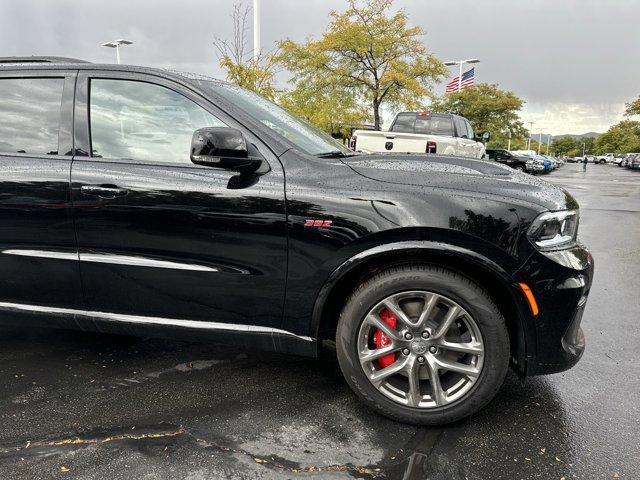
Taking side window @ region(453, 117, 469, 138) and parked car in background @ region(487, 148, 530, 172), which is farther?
parked car in background @ region(487, 148, 530, 172)

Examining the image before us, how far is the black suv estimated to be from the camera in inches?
95.6

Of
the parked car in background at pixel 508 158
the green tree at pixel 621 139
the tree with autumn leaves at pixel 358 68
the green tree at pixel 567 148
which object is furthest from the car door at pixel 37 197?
the green tree at pixel 567 148

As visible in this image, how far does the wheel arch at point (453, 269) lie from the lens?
2.40 meters

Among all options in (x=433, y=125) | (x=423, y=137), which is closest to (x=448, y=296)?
(x=423, y=137)

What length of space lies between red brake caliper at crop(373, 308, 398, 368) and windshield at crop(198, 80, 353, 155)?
0.96 metres

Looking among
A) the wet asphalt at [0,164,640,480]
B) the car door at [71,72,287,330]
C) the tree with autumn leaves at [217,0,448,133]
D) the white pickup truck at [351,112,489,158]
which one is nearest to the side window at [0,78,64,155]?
the car door at [71,72,287,330]

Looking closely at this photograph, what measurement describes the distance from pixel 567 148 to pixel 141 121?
172 m

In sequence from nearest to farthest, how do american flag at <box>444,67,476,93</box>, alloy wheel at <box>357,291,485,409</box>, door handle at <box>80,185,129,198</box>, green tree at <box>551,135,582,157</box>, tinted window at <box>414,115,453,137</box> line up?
alloy wheel at <box>357,291,485,409</box>, door handle at <box>80,185,129,198</box>, tinted window at <box>414,115,453,137</box>, american flag at <box>444,67,476,93</box>, green tree at <box>551,135,582,157</box>

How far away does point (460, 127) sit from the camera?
13812 millimetres

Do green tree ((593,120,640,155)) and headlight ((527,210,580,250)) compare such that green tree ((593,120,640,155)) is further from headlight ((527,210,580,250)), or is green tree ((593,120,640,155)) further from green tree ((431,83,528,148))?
headlight ((527,210,580,250))

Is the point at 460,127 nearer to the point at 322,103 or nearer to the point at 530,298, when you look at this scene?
the point at 322,103

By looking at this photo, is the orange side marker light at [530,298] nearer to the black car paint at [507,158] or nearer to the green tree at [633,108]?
the black car paint at [507,158]

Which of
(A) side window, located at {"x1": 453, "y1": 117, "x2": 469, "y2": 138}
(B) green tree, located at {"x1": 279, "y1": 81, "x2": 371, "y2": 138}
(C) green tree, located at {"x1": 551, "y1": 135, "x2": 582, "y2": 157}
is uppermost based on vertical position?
(B) green tree, located at {"x1": 279, "y1": 81, "x2": 371, "y2": 138}

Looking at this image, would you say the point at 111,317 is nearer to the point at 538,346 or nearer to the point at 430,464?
the point at 430,464
